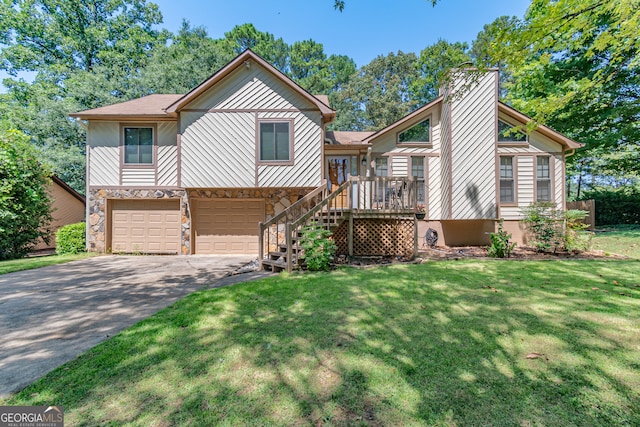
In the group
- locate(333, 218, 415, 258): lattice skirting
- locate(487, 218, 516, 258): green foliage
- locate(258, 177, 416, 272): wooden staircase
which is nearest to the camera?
locate(258, 177, 416, 272): wooden staircase

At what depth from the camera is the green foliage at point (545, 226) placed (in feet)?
29.0

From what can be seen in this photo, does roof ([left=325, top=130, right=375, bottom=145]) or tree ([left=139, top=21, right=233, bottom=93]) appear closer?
roof ([left=325, top=130, right=375, bottom=145])

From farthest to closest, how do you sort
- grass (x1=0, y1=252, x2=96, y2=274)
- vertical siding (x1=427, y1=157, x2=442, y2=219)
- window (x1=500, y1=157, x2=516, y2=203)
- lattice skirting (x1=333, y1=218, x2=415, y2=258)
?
vertical siding (x1=427, y1=157, x2=442, y2=219) → window (x1=500, y1=157, x2=516, y2=203) → lattice skirting (x1=333, y1=218, x2=415, y2=258) → grass (x1=0, y1=252, x2=96, y2=274)

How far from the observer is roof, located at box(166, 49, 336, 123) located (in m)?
9.38

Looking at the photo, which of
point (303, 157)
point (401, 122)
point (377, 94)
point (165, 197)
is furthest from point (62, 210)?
point (377, 94)

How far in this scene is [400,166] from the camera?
11.1m

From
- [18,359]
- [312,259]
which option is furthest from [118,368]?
[312,259]

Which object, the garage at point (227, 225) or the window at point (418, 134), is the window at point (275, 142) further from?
the window at point (418, 134)

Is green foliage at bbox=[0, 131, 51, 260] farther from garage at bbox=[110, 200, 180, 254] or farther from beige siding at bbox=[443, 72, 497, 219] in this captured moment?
beige siding at bbox=[443, 72, 497, 219]

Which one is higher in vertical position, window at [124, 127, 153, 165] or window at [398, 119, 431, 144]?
window at [398, 119, 431, 144]

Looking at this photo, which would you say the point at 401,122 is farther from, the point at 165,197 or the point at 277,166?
the point at 165,197

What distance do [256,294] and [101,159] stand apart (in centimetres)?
943

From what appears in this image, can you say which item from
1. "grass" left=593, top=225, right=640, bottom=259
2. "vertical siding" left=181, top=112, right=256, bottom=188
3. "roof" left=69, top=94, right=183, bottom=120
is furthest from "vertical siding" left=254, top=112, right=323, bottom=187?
"grass" left=593, top=225, right=640, bottom=259

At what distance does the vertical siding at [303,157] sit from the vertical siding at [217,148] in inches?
28.0
